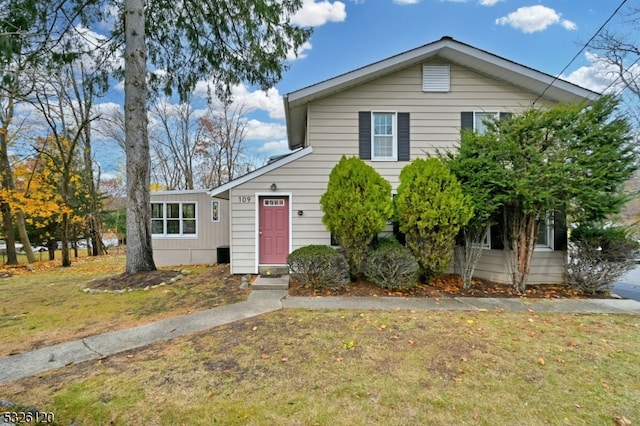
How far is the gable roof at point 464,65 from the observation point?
791 centimetres

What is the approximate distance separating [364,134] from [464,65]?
3.42m

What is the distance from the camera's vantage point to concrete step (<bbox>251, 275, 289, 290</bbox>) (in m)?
7.02

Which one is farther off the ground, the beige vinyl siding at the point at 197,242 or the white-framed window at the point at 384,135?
the white-framed window at the point at 384,135

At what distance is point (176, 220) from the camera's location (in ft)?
38.8

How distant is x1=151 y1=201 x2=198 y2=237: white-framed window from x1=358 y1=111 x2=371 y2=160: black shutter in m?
6.96

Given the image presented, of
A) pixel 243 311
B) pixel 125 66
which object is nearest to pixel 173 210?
pixel 125 66

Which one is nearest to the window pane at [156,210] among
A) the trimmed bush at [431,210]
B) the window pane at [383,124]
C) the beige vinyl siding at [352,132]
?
the beige vinyl siding at [352,132]

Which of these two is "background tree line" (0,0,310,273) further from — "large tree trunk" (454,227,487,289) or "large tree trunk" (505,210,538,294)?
"large tree trunk" (505,210,538,294)

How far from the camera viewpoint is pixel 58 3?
8359 millimetres

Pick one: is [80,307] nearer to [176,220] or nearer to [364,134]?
[176,220]

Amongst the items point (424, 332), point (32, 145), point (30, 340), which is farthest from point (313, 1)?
point (32, 145)

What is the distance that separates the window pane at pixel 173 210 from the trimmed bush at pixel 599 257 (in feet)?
40.7

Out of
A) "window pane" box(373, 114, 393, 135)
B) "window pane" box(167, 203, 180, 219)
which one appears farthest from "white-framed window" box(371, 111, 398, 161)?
"window pane" box(167, 203, 180, 219)

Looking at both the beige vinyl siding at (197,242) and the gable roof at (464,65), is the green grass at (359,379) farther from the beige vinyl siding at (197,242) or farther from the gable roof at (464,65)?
the beige vinyl siding at (197,242)
